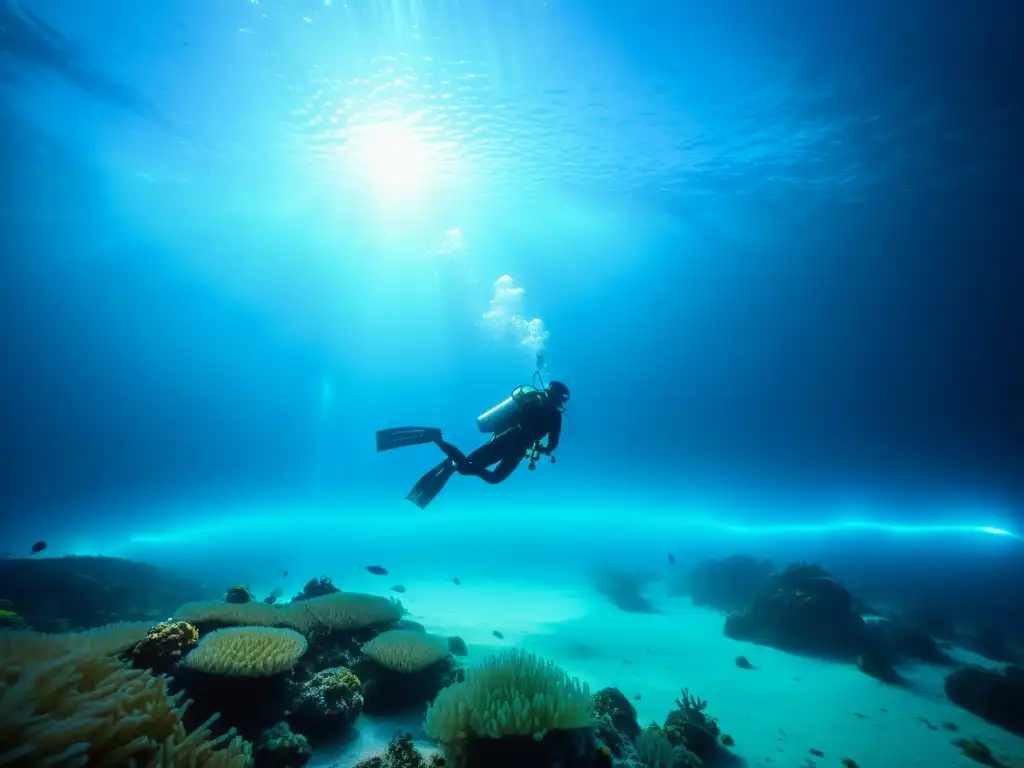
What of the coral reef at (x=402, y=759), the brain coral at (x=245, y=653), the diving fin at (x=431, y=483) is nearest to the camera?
the coral reef at (x=402, y=759)

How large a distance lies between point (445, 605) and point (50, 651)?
27411 millimetres

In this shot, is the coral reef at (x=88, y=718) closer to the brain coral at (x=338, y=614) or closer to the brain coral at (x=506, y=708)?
the brain coral at (x=506, y=708)

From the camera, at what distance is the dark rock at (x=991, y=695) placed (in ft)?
37.4

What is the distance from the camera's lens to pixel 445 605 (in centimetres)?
2706

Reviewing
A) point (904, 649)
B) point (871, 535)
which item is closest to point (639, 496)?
point (871, 535)

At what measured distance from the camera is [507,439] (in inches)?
331

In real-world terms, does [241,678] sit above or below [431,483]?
below

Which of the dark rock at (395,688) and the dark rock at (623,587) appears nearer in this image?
the dark rock at (395,688)

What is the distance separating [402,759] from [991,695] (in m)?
17.5

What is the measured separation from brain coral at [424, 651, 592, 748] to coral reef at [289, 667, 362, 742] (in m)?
1.53

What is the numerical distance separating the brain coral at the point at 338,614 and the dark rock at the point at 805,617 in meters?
17.7

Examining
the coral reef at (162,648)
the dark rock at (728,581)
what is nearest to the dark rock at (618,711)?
the coral reef at (162,648)

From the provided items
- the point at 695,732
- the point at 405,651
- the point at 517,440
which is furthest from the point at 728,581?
the point at 405,651

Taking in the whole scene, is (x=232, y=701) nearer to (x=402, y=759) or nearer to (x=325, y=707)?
(x=325, y=707)
